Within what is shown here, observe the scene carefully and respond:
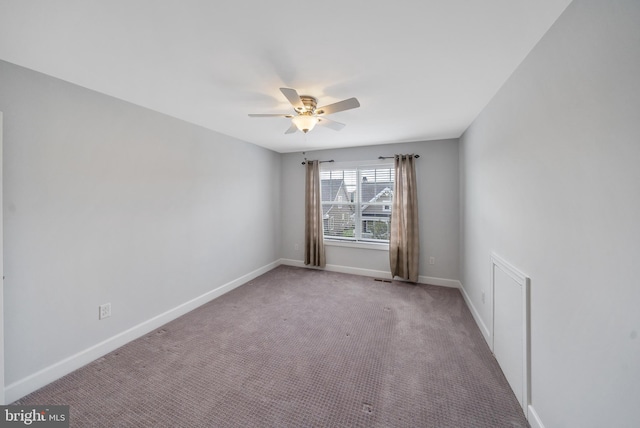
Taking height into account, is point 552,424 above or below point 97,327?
below

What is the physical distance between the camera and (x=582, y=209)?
1.07m

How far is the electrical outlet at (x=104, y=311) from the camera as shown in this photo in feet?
7.01

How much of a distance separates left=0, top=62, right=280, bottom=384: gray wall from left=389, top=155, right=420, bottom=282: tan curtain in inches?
110

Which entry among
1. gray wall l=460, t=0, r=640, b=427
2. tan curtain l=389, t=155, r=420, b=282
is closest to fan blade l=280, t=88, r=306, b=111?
gray wall l=460, t=0, r=640, b=427

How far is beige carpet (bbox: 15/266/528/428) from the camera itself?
155cm

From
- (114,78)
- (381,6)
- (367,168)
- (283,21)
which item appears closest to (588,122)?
(381,6)

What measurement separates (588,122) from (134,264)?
3446 mm

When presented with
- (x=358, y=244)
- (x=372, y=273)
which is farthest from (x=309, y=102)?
(x=372, y=273)

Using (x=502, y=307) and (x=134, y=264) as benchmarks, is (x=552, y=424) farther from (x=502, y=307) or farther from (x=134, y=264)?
(x=134, y=264)

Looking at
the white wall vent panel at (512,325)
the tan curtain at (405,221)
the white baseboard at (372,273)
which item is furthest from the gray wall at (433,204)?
the white wall vent panel at (512,325)

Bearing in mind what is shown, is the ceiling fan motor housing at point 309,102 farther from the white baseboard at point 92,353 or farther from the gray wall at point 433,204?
the white baseboard at point 92,353

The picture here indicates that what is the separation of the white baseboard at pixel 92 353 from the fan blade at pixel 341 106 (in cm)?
274

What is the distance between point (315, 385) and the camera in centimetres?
180
